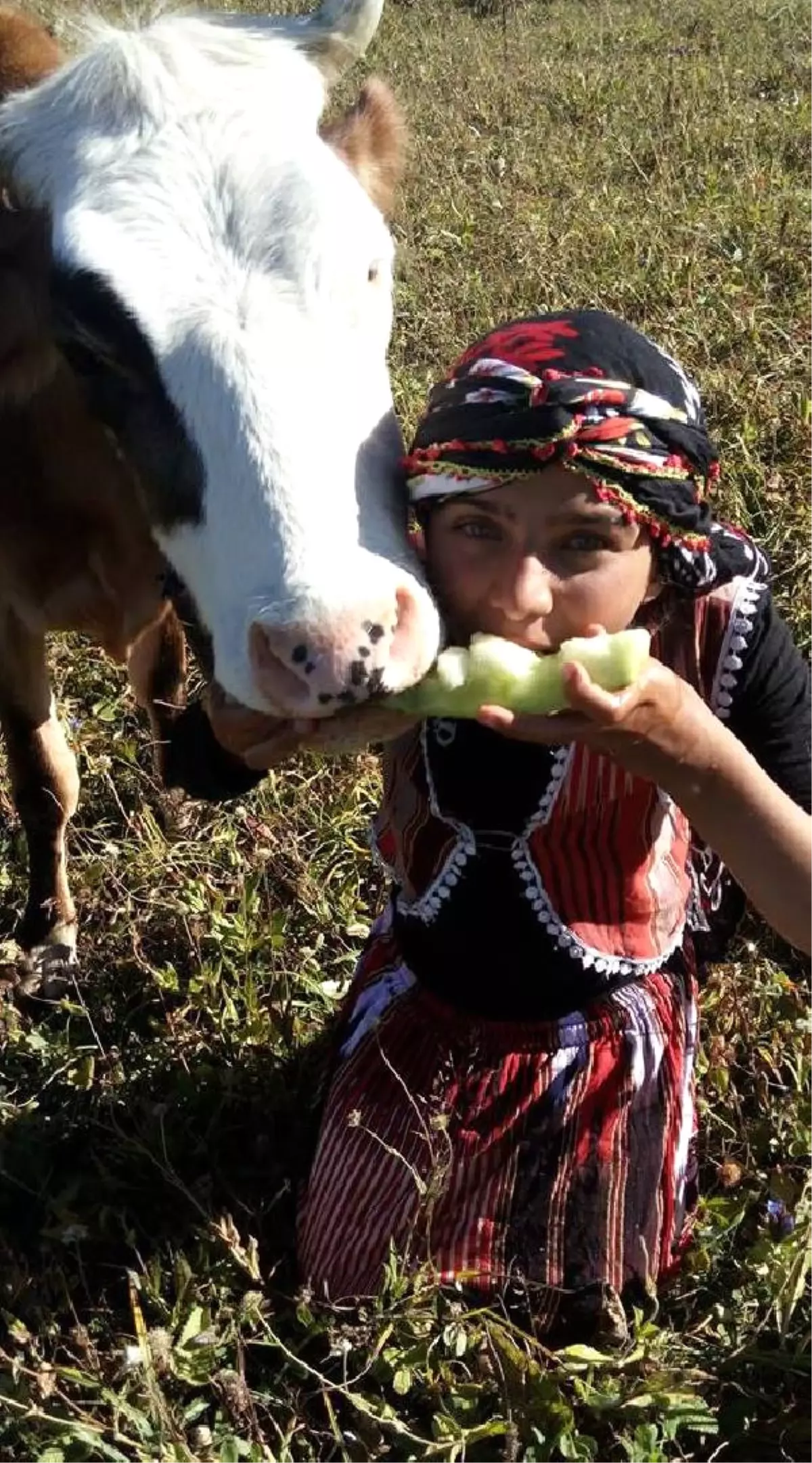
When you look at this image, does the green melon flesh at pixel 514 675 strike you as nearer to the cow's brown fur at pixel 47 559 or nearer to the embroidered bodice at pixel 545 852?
the embroidered bodice at pixel 545 852

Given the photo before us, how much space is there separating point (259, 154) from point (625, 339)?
643 mm

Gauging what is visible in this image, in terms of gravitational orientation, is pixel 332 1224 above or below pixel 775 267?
below

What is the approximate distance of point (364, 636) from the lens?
5.30 ft

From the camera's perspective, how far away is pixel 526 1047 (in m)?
2.36

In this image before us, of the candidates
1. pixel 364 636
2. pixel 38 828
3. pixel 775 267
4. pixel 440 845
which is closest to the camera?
pixel 364 636

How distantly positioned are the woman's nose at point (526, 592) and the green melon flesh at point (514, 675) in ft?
0.16


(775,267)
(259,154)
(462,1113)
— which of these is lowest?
(462,1113)

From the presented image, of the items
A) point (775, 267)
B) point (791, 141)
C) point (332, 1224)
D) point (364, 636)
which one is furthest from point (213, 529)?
point (791, 141)

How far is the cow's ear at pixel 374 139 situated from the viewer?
8.70 feet

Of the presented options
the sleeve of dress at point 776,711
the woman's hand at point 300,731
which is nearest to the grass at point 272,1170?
the sleeve of dress at point 776,711

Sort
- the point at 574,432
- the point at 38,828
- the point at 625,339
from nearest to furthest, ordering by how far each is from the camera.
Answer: the point at 574,432 → the point at 625,339 → the point at 38,828

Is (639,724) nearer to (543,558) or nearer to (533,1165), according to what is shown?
(543,558)

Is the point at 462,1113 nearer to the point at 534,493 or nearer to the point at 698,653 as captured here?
the point at 698,653

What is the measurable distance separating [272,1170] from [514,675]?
1487mm
